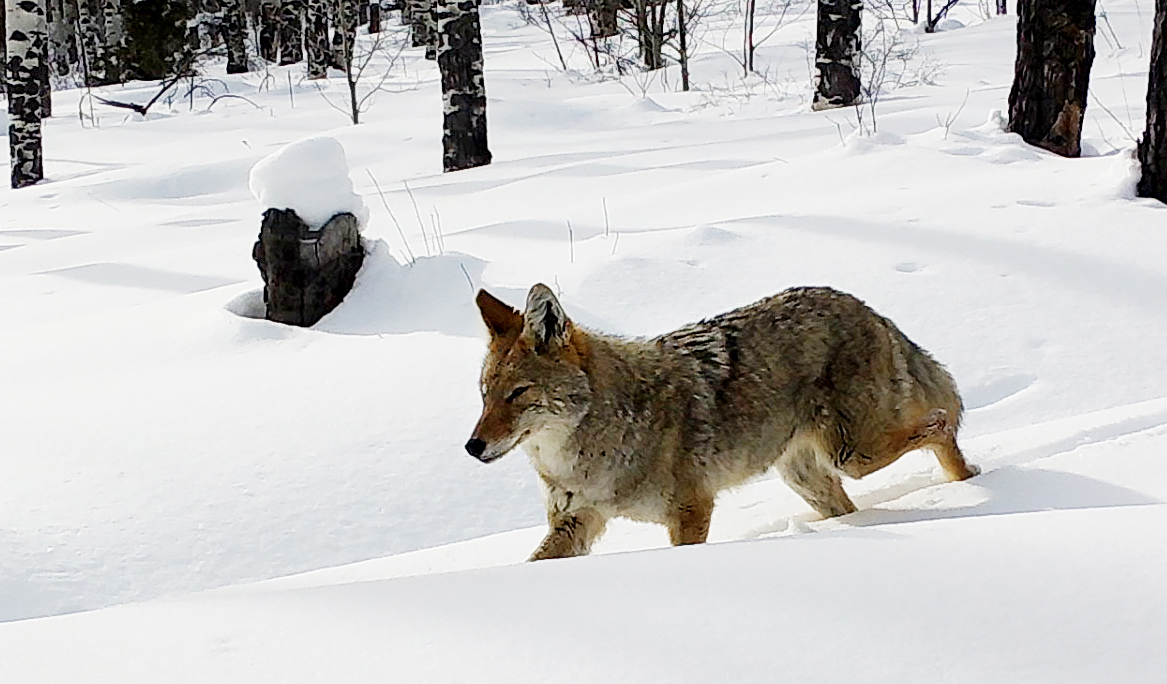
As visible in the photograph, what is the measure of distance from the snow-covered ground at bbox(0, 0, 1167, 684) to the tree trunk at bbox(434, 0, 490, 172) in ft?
2.48

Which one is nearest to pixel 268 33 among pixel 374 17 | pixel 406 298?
pixel 374 17

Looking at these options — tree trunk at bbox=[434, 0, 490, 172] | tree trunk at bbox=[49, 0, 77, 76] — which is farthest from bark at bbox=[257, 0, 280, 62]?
tree trunk at bbox=[434, 0, 490, 172]

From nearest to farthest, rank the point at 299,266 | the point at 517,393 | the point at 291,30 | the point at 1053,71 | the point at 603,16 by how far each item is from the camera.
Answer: the point at 517,393 → the point at 299,266 → the point at 1053,71 → the point at 603,16 → the point at 291,30

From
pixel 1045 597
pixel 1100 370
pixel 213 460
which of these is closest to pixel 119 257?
pixel 213 460

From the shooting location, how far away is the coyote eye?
3549mm

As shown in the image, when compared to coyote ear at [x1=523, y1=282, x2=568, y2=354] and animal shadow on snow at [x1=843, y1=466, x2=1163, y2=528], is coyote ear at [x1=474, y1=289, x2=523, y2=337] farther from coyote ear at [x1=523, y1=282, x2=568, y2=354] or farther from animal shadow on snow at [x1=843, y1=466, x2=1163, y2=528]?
animal shadow on snow at [x1=843, y1=466, x2=1163, y2=528]

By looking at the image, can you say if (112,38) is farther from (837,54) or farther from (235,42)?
(837,54)

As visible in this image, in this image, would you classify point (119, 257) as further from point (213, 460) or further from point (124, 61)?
point (124, 61)

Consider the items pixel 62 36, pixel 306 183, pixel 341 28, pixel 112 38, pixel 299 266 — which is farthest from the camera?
pixel 62 36

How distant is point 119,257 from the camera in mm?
9180

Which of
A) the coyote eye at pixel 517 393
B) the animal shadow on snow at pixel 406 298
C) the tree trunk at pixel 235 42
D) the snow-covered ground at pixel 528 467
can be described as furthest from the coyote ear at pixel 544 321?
the tree trunk at pixel 235 42

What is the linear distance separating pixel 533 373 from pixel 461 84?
8154mm

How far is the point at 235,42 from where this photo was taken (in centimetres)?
2825

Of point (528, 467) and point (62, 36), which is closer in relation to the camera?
point (528, 467)
